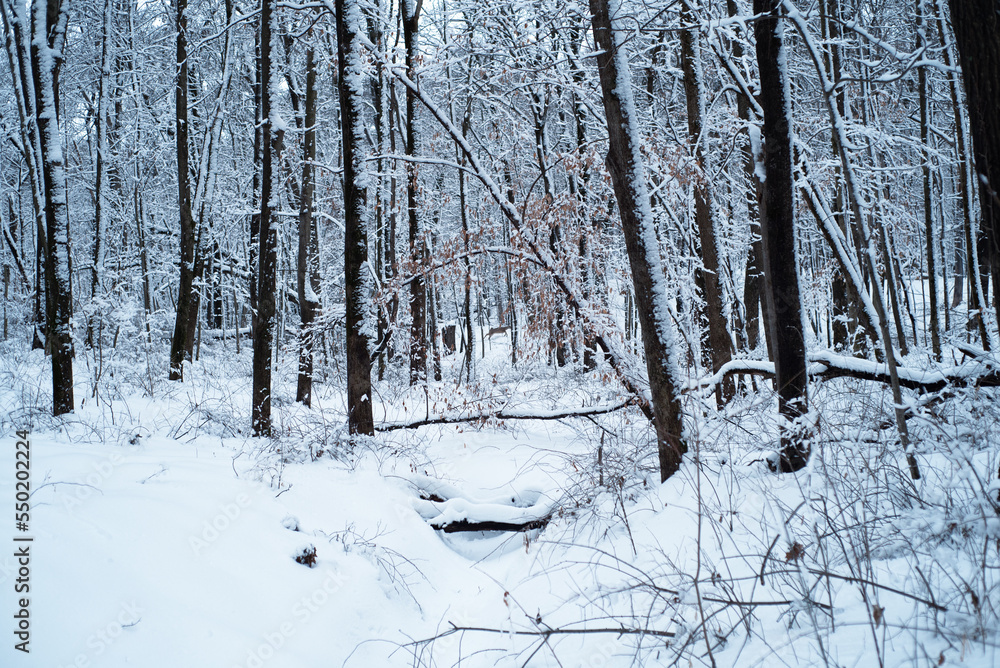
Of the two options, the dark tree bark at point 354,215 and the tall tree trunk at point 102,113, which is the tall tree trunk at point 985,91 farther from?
the tall tree trunk at point 102,113

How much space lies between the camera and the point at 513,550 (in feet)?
15.7

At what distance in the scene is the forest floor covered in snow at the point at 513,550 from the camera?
227cm

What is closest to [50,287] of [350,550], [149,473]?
[149,473]

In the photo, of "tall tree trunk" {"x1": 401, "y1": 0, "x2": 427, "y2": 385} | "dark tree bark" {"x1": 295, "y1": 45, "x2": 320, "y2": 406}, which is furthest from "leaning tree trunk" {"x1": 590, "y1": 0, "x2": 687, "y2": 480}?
"dark tree bark" {"x1": 295, "y1": 45, "x2": 320, "y2": 406}

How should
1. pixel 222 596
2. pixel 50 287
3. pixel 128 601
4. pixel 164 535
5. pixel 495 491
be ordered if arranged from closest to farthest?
pixel 128 601
pixel 222 596
pixel 164 535
pixel 495 491
pixel 50 287

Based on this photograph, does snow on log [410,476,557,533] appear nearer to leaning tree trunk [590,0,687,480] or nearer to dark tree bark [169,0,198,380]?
leaning tree trunk [590,0,687,480]

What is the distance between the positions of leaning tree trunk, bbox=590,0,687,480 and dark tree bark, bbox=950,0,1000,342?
2.17 metres

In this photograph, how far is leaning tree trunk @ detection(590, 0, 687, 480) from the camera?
4547 mm

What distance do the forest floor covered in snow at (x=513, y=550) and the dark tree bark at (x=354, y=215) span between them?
0.52 metres

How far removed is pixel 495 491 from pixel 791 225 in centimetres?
365

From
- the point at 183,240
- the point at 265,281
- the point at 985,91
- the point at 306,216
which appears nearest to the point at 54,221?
the point at 265,281

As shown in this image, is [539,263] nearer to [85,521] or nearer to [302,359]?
[85,521]

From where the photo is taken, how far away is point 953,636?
1864 mm

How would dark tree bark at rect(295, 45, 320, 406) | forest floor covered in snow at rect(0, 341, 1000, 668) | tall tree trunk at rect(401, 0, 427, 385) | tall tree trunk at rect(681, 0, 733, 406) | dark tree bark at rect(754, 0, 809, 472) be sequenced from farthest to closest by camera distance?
dark tree bark at rect(295, 45, 320, 406) → tall tree trunk at rect(681, 0, 733, 406) → tall tree trunk at rect(401, 0, 427, 385) → dark tree bark at rect(754, 0, 809, 472) → forest floor covered in snow at rect(0, 341, 1000, 668)
